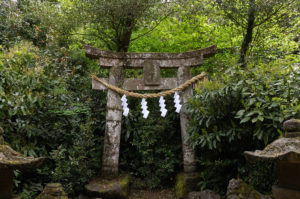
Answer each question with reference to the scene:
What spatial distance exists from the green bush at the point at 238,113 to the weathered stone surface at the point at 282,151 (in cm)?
94

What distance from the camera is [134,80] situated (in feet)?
17.0

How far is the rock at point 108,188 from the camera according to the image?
4.34 meters

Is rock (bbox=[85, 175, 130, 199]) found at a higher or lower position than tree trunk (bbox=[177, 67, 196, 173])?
lower

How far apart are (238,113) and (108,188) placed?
2562mm

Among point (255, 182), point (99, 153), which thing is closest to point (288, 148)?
point (255, 182)

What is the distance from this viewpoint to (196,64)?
17.3 feet

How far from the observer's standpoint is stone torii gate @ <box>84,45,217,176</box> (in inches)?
194

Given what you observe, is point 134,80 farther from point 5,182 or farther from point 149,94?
point 5,182

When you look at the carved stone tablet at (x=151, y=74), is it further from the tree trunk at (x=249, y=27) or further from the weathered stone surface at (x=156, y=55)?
the tree trunk at (x=249, y=27)

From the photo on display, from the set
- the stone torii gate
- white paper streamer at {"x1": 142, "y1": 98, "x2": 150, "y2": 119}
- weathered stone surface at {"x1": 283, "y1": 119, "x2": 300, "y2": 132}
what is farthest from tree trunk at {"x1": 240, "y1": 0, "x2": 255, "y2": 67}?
weathered stone surface at {"x1": 283, "y1": 119, "x2": 300, "y2": 132}

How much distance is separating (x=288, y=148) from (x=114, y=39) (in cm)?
515

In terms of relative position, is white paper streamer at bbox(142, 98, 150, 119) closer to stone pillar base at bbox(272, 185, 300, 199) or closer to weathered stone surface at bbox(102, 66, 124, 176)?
weathered stone surface at bbox(102, 66, 124, 176)

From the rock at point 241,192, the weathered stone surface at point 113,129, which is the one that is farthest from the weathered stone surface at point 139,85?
the rock at point 241,192

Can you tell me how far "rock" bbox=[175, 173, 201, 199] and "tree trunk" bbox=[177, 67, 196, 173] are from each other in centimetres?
26
